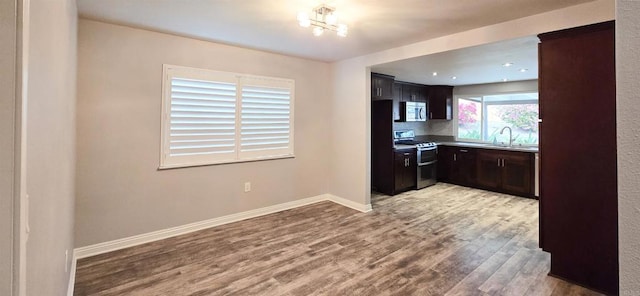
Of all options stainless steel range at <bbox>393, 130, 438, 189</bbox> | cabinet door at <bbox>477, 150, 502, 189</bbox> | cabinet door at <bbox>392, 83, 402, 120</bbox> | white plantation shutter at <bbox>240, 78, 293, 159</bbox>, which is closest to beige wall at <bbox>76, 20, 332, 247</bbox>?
white plantation shutter at <bbox>240, 78, 293, 159</bbox>

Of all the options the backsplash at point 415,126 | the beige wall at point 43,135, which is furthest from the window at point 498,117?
the beige wall at point 43,135

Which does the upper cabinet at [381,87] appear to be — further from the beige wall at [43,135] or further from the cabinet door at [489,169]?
the beige wall at [43,135]

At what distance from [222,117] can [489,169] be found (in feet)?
16.1

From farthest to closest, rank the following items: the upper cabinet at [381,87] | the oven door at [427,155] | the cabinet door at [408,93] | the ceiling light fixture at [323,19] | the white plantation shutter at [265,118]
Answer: the cabinet door at [408,93]
the oven door at [427,155]
the upper cabinet at [381,87]
the white plantation shutter at [265,118]
the ceiling light fixture at [323,19]

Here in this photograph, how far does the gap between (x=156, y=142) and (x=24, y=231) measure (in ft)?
8.84

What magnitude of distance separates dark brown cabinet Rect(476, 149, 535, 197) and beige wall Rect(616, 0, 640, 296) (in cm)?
539

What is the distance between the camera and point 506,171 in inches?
210

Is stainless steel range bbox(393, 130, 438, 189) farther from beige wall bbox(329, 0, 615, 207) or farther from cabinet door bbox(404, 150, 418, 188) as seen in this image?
beige wall bbox(329, 0, 615, 207)

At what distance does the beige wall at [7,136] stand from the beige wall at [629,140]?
135cm

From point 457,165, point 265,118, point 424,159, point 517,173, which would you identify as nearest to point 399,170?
point 424,159

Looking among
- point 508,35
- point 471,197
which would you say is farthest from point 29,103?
point 471,197

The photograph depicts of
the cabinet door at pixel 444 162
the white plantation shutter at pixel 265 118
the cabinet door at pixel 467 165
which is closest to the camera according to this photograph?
the white plantation shutter at pixel 265 118

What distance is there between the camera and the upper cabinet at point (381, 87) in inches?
185

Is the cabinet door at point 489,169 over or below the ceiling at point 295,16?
below
